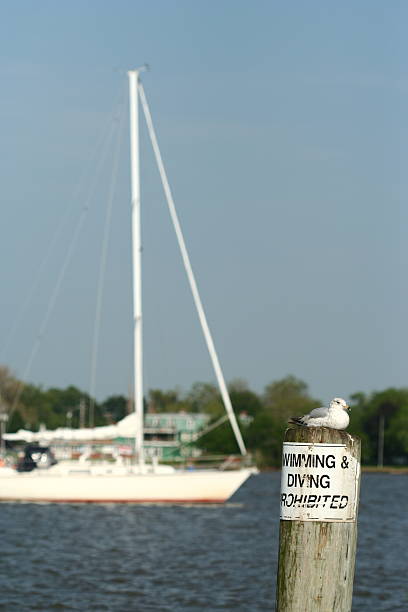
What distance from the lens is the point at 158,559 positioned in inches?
1298

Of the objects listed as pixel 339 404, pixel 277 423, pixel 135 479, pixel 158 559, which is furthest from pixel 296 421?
pixel 277 423

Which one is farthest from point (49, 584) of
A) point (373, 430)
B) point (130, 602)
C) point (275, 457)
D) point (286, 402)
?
point (286, 402)

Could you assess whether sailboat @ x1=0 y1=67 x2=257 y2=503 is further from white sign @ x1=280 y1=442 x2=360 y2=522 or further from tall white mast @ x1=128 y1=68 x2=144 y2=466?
white sign @ x1=280 y1=442 x2=360 y2=522

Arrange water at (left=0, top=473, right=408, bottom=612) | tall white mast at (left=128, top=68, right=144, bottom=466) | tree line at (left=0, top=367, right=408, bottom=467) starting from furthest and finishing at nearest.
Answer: tree line at (left=0, top=367, right=408, bottom=467), tall white mast at (left=128, top=68, right=144, bottom=466), water at (left=0, top=473, right=408, bottom=612)

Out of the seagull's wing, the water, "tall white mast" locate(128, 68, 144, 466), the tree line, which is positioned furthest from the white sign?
the tree line

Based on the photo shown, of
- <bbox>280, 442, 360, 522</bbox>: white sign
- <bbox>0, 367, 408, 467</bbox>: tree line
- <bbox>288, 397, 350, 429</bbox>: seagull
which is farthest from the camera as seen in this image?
<bbox>0, 367, 408, 467</bbox>: tree line

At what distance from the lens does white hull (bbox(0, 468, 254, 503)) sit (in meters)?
52.6

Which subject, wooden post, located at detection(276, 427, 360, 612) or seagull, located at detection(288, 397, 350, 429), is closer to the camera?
wooden post, located at detection(276, 427, 360, 612)

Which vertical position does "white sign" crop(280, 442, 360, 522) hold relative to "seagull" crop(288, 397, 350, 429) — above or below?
below

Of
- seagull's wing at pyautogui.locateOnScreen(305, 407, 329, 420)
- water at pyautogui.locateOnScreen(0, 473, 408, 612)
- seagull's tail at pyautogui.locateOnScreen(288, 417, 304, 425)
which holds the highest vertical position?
seagull's wing at pyautogui.locateOnScreen(305, 407, 329, 420)

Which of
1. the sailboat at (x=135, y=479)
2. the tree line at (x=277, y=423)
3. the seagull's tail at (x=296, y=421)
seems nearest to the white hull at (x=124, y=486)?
the sailboat at (x=135, y=479)

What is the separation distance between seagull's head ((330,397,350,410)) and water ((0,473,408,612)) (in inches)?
611

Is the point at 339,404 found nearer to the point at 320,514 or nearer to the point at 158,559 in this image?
the point at 320,514

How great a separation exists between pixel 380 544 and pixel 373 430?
134667mm
